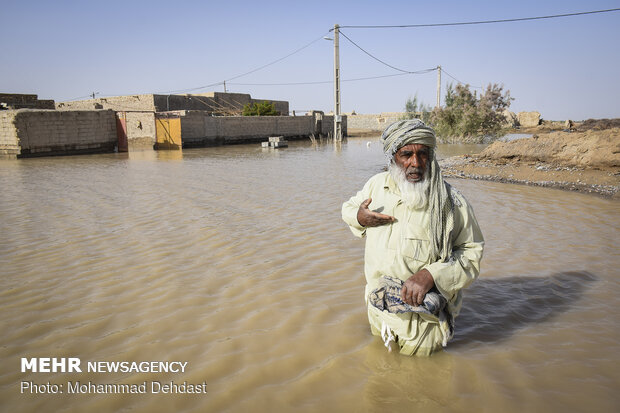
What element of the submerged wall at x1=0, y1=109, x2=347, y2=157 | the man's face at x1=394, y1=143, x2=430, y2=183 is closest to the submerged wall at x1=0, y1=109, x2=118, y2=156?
the submerged wall at x1=0, y1=109, x2=347, y2=157

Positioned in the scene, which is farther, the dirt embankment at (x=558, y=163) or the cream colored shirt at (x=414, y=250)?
the dirt embankment at (x=558, y=163)

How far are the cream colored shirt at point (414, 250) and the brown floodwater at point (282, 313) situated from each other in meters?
0.36

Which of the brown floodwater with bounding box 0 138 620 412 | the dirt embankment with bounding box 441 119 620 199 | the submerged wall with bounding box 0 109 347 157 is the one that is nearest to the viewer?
the brown floodwater with bounding box 0 138 620 412

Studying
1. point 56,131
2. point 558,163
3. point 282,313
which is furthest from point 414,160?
point 56,131

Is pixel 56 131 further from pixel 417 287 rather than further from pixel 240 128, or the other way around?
pixel 417 287

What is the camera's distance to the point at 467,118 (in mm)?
20688

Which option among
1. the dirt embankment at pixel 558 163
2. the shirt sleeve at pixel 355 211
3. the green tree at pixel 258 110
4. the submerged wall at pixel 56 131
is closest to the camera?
the shirt sleeve at pixel 355 211

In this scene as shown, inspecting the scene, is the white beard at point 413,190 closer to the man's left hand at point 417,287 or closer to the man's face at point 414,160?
the man's face at point 414,160

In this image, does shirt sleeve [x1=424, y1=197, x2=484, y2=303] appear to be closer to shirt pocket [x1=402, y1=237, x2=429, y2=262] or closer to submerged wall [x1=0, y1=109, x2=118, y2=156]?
shirt pocket [x1=402, y1=237, x2=429, y2=262]

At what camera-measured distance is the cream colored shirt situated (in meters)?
2.04

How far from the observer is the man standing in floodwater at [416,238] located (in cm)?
204

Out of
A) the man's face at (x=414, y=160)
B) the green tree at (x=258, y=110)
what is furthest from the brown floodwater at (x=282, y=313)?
the green tree at (x=258, y=110)

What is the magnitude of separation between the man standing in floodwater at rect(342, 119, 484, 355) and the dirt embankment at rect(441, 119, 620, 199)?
690cm

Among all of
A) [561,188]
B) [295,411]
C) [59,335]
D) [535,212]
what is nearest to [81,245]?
[59,335]
